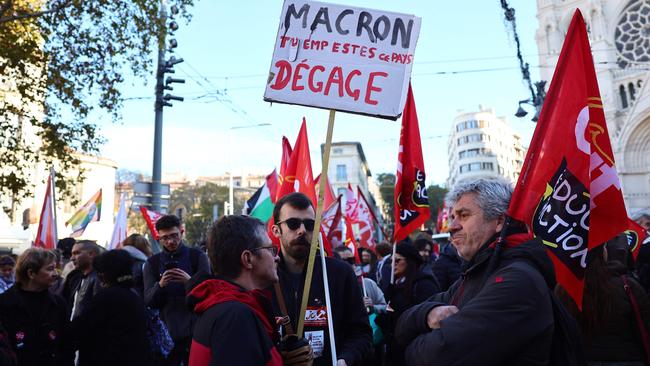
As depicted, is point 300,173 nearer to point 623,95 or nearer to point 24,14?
point 24,14

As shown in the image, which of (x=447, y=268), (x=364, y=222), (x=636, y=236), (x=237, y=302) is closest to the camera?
(x=237, y=302)

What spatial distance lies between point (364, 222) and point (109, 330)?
1053 centimetres

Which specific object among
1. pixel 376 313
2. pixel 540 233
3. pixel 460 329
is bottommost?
pixel 376 313

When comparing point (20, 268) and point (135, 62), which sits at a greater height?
point (135, 62)

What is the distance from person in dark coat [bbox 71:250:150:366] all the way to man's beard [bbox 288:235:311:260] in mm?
1770

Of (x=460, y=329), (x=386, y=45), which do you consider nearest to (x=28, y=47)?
(x=386, y=45)

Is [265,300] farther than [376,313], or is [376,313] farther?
[376,313]

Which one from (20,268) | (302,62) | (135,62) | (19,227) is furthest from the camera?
(19,227)

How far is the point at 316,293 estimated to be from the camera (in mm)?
3611

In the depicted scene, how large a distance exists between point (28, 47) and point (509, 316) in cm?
1156

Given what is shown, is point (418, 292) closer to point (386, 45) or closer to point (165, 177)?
point (386, 45)

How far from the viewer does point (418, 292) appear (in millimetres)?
5621

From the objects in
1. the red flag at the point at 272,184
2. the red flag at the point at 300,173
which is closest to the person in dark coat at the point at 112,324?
the red flag at the point at 300,173

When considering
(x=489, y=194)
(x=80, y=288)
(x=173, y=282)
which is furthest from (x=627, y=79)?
(x=489, y=194)
